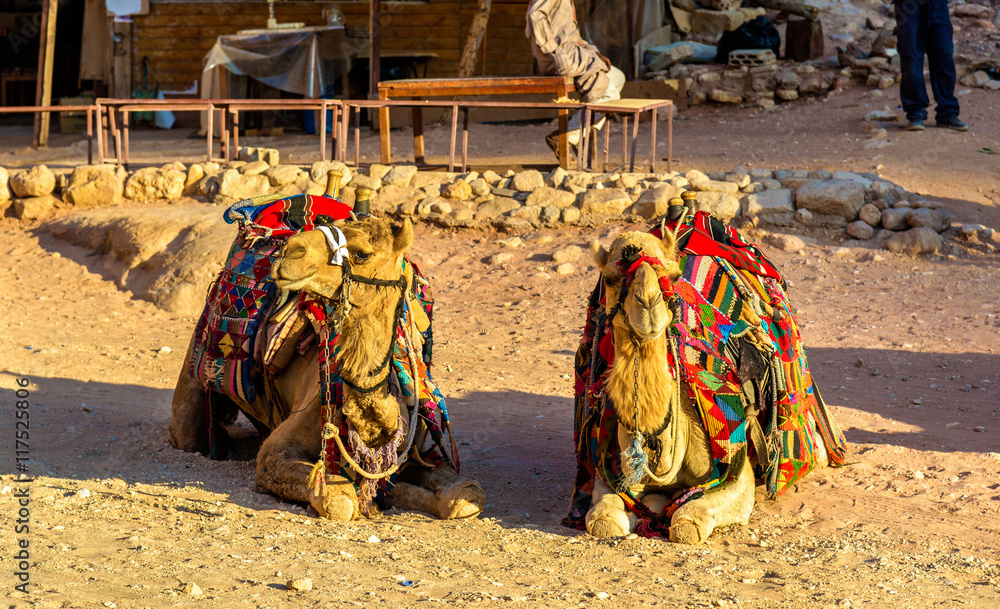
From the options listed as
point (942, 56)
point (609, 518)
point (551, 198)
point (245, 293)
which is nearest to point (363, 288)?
point (609, 518)

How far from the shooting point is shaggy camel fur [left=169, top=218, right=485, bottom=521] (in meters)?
3.76

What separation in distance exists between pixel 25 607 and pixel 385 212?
7.90 m

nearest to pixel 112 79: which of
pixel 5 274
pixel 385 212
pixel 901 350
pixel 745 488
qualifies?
pixel 5 274

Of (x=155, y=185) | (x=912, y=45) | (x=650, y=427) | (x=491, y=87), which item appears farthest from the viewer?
(x=912, y=45)

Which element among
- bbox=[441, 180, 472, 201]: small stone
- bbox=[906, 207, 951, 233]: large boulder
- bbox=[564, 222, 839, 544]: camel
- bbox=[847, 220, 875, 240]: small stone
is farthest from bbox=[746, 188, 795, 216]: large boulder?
bbox=[564, 222, 839, 544]: camel

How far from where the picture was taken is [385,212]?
10625 millimetres

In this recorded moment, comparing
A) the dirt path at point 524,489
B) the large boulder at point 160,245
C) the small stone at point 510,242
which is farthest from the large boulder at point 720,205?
the large boulder at point 160,245

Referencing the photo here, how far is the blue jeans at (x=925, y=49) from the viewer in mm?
12641

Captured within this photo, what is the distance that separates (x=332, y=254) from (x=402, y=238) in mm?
283

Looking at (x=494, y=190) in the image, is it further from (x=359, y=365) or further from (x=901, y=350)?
(x=359, y=365)

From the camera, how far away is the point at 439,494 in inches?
171

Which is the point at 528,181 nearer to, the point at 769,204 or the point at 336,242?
the point at 769,204

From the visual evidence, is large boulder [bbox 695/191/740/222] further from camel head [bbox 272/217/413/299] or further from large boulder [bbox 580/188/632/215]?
camel head [bbox 272/217/413/299]

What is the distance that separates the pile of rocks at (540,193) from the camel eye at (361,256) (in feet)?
18.6
